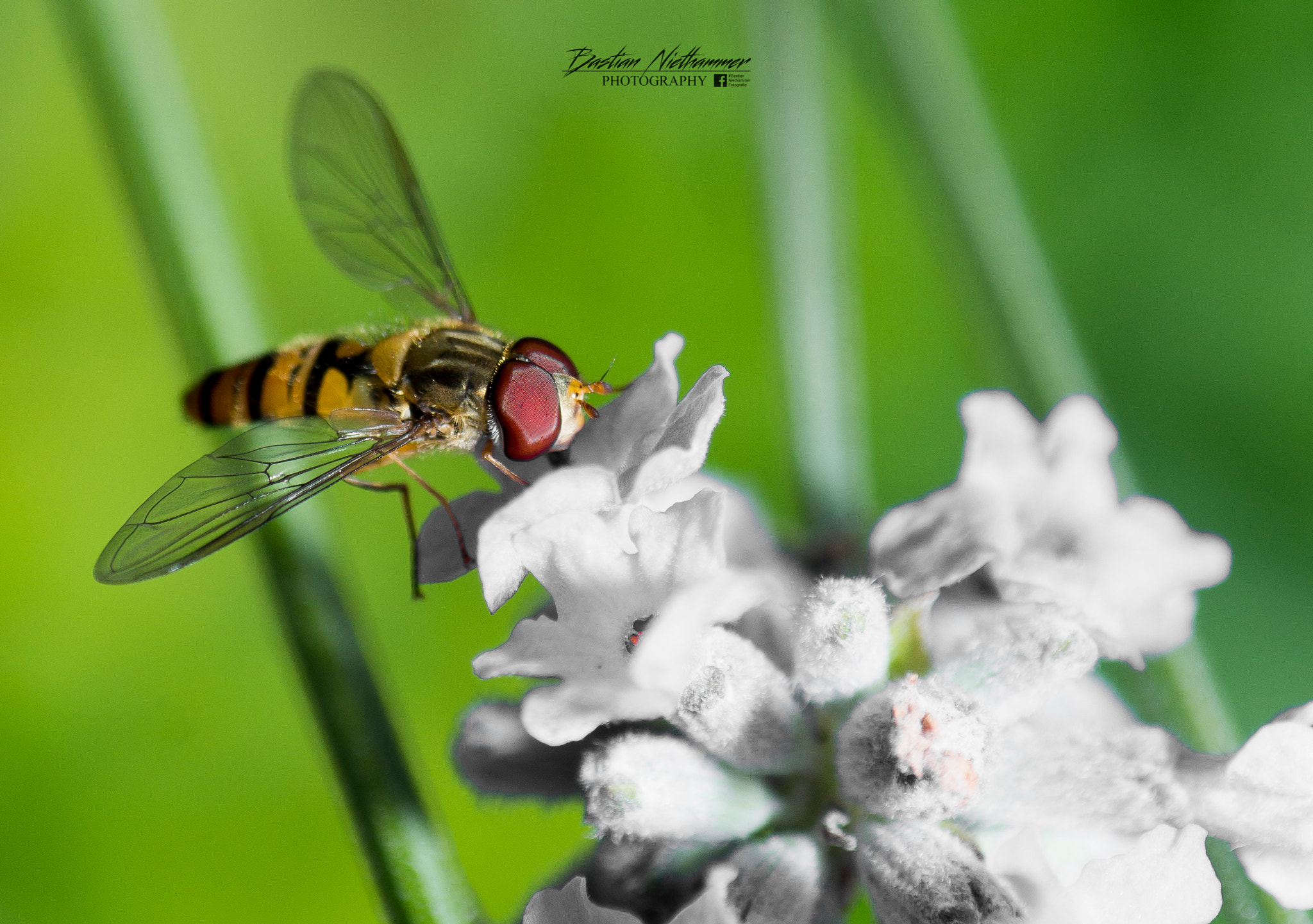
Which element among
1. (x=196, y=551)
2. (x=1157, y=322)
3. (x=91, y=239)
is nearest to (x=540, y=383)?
(x=196, y=551)

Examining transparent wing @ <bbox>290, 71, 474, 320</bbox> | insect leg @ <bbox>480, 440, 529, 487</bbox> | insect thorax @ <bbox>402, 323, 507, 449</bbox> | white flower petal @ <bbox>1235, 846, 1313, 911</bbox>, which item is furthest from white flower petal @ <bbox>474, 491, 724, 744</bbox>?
transparent wing @ <bbox>290, 71, 474, 320</bbox>

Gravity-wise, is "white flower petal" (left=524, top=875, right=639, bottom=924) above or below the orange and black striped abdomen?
below

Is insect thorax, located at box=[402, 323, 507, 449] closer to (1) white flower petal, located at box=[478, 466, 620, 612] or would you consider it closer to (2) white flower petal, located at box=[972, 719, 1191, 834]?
(1) white flower petal, located at box=[478, 466, 620, 612]

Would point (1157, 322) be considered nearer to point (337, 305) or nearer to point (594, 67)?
point (594, 67)

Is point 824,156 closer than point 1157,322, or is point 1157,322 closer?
point 824,156

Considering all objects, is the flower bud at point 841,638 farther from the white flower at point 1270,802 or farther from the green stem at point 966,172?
the green stem at point 966,172

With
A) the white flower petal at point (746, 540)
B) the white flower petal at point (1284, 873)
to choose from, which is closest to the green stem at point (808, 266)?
the white flower petal at point (746, 540)
